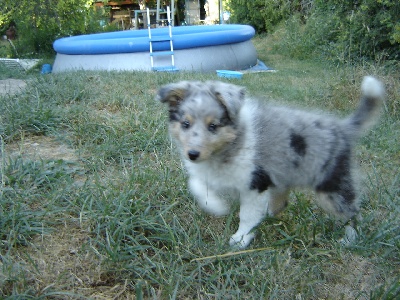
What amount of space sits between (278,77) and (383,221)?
6944 millimetres

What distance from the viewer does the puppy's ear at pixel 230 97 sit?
300 cm

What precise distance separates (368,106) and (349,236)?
988mm

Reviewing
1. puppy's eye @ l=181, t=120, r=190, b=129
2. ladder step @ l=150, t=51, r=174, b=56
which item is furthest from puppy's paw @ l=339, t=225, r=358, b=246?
ladder step @ l=150, t=51, r=174, b=56

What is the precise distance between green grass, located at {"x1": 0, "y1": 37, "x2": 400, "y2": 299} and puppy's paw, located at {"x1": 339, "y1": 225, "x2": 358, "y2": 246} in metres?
0.05

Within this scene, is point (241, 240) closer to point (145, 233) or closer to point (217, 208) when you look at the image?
point (217, 208)

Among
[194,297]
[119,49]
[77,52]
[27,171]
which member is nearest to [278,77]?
[119,49]

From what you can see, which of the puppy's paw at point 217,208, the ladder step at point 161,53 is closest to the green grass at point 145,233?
the puppy's paw at point 217,208

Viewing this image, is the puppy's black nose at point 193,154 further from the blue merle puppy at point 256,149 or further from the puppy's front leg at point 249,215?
the puppy's front leg at point 249,215

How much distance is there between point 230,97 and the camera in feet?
9.87

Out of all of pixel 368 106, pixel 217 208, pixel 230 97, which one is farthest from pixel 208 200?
pixel 368 106

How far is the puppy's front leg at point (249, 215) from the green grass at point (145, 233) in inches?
3.1

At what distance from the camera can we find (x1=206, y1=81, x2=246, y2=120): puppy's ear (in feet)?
9.83

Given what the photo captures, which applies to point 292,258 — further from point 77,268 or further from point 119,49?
point 119,49

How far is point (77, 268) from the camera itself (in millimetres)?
2746
